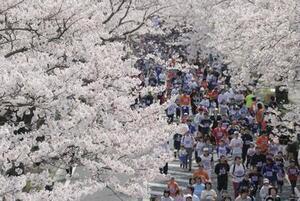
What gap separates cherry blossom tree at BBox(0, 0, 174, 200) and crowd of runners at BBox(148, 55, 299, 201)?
8.36 ft

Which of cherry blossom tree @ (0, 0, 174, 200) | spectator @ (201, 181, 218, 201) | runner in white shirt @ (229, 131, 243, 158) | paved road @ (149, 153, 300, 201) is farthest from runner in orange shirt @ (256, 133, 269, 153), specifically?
cherry blossom tree @ (0, 0, 174, 200)

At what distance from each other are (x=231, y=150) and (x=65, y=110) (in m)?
10.3

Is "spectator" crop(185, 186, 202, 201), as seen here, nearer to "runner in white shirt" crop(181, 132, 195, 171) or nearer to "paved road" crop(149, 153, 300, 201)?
"paved road" crop(149, 153, 300, 201)

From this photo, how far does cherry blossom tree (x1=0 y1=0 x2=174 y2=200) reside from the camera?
819cm

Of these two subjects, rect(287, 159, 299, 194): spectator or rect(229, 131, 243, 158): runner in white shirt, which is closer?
rect(287, 159, 299, 194): spectator

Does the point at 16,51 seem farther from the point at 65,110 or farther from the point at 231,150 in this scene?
the point at 231,150

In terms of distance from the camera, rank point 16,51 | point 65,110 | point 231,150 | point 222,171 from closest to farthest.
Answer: point 65,110 < point 16,51 < point 222,171 < point 231,150

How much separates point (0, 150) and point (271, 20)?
1091cm

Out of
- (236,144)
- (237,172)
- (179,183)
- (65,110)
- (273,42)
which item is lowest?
(179,183)

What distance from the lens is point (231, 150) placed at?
60.7 feet

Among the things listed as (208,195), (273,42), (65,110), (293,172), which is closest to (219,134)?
(293,172)

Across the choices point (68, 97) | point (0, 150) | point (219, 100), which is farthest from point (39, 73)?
point (219, 100)

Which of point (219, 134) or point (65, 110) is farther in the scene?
point (219, 134)

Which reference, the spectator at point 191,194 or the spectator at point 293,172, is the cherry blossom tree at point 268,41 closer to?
the spectator at point 293,172
